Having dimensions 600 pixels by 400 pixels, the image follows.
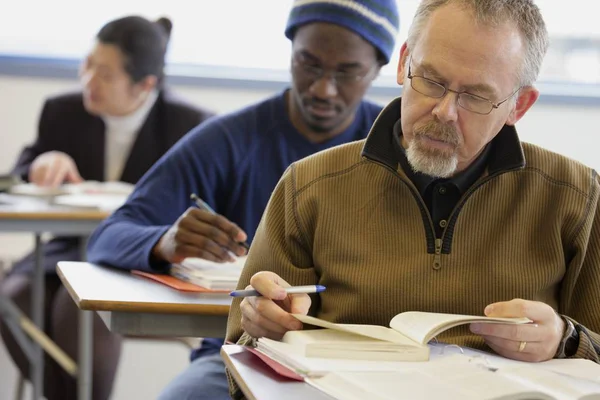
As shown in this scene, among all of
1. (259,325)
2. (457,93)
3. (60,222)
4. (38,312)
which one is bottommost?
(38,312)

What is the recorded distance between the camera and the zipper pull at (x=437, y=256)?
1749mm

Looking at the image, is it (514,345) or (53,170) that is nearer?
(514,345)

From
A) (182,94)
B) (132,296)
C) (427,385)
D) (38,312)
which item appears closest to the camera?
(427,385)

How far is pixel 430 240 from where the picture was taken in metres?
1.77

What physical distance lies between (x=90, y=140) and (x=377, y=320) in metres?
2.66

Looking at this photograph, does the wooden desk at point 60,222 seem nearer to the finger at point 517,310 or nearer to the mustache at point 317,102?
the mustache at point 317,102

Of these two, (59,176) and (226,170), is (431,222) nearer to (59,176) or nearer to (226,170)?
(226,170)

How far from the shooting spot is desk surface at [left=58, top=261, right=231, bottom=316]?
6.38 feet

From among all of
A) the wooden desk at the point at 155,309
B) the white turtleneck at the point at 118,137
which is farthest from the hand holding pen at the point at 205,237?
the white turtleneck at the point at 118,137

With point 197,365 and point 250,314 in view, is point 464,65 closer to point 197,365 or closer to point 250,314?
point 250,314

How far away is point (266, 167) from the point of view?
2.57m

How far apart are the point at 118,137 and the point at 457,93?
268 cm

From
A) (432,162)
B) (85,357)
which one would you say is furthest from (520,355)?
(85,357)

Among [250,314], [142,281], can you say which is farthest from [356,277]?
[142,281]
